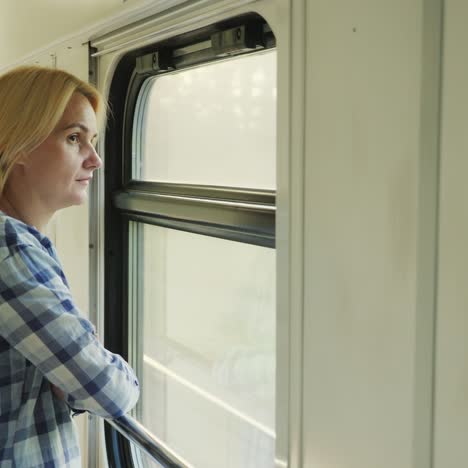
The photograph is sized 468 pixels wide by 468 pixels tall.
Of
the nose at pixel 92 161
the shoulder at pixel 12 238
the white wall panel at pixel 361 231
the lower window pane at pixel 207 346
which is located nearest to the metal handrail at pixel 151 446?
the white wall panel at pixel 361 231

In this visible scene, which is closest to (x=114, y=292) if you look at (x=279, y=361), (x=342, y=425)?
(x=279, y=361)

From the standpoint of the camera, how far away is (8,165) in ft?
4.89

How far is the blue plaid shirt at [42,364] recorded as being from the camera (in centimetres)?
124

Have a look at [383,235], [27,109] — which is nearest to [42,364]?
[27,109]

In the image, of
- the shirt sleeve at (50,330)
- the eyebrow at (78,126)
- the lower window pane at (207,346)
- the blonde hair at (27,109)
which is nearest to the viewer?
the shirt sleeve at (50,330)

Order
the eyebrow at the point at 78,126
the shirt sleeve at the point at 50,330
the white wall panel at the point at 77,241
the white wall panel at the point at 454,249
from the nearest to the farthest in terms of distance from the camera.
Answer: the white wall panel at the point at 454,249, the shirt sleeve at the point at 50,330, the eyebrow at the point at 78,126, the white wall panel at the point at 77,241

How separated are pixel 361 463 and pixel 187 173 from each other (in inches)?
54.2

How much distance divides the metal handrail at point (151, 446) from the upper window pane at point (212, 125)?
31.2 inches

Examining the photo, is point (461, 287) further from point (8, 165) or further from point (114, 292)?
point (114, 292)

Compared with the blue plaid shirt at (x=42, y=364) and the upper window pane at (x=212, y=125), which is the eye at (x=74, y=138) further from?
the upper window pane at (x=212, y=125)

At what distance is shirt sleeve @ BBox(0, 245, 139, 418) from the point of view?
4.07 ft

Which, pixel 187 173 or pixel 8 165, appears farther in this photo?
pixel 187 173

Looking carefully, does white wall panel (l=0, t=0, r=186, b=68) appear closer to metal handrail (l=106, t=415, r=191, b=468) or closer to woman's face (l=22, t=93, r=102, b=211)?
woman's face (l=22, t=93, r=102, b=211)

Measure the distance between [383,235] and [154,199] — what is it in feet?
4.45
